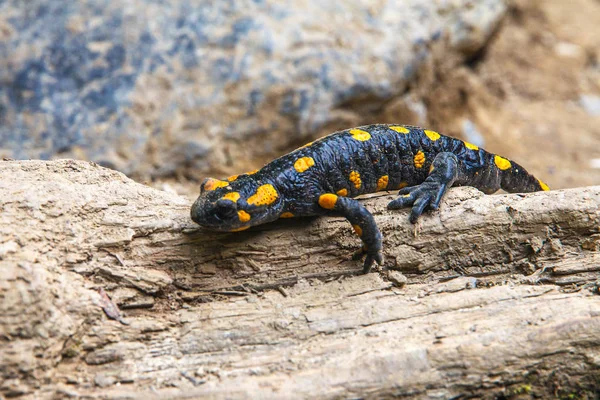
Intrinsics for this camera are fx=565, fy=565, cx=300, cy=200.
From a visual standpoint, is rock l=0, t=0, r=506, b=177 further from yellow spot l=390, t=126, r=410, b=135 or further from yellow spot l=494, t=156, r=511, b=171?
yellow spot l=494, t=156, r=511, b=171

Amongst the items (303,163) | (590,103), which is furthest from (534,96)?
(303,163)

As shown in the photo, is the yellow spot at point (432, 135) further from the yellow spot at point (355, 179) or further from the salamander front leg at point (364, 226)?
the salamander front leg at point (364, 226)

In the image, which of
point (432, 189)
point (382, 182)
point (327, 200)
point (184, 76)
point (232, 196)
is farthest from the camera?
point (184, 76)

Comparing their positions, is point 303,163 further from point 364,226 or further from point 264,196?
point 364,226

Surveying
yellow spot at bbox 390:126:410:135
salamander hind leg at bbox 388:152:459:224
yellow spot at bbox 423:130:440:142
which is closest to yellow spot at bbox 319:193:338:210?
salamander hind leg at bbox 388:152:459:224

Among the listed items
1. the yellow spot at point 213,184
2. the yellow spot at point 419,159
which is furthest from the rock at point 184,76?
the yellow spot at point 213,184

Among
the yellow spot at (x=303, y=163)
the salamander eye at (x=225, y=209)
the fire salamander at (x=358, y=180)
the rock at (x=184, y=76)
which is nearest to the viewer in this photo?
the salamander eye at (x=225, y=209)
